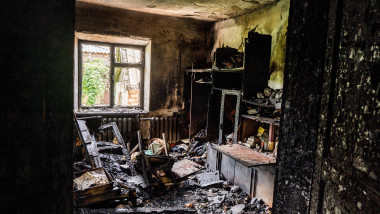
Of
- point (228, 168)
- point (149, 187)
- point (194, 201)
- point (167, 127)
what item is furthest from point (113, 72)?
point (194, 201)

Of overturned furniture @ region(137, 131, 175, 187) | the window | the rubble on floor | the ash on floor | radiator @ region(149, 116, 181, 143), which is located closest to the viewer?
the rubble on floor

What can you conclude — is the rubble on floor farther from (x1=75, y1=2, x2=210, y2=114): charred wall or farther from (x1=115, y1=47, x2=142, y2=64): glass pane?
(x1=115, y1=47, x2=142, y2=64): glass pane

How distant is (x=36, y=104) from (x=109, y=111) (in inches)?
232

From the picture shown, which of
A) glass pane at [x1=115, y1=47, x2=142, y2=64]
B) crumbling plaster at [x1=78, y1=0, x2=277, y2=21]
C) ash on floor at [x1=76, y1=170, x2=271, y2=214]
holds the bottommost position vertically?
ash on floor at [x1=76, y1=170, x2=271, y2=214]

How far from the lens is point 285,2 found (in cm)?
427

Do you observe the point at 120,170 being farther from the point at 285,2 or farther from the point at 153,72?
the point at 285,2

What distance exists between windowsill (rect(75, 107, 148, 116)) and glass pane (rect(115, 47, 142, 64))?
1.34m

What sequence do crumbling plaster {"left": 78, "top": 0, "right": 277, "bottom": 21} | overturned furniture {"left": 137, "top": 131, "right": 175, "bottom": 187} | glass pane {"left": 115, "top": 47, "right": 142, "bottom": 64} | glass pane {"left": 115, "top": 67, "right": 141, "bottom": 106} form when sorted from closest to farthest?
1. overturned furniture {"left": 137, "top": 131, "right": 175, "bottom": 187}
2. crumbling plaster {"left": 78, "top": 0, "right": 277, "bottom": 21}
3. glass pane {"left": 115, "top": 47, "right": 142, "bottom": 64}
4. glass pane {"left": 115, "top": 67, "right": 141, "bottom": 106}

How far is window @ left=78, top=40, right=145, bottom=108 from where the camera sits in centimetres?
614

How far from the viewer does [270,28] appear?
4.71m

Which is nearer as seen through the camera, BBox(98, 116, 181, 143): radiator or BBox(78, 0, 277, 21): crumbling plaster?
BBox(78, 0, 277, 21): crumbling plaster

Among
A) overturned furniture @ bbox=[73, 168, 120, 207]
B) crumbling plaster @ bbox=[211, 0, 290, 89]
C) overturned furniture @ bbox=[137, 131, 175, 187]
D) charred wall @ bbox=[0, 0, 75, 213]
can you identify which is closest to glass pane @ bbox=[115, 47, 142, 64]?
crumbling plaster @ bbox=[211, 0, 290, 89]

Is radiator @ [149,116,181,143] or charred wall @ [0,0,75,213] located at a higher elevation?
charred wall @ [0,0,75,213]

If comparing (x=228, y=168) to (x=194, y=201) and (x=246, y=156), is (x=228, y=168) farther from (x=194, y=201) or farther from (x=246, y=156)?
(x=194, y=201)
